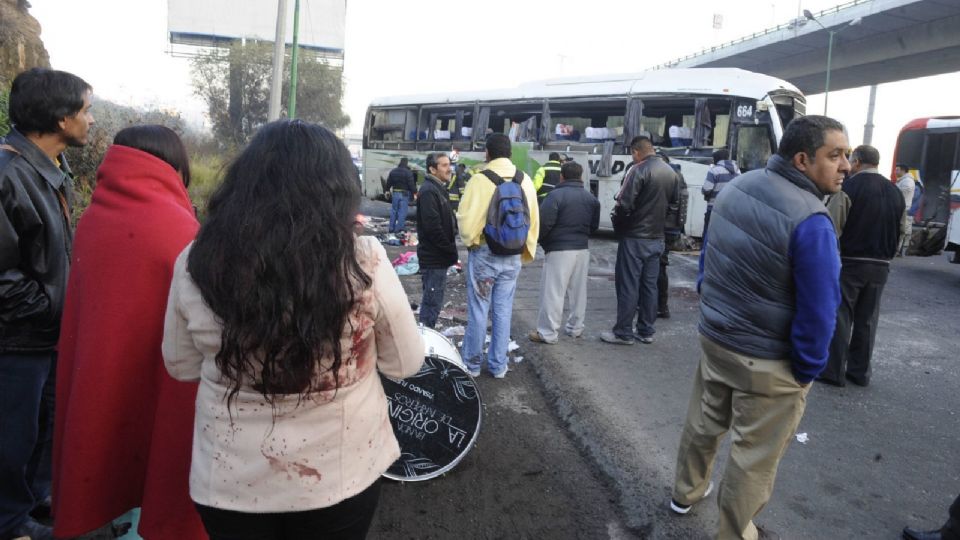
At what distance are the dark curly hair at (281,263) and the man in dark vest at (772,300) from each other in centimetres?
190

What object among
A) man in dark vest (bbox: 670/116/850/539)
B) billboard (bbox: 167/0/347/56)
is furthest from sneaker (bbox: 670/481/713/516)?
billboard (bbox: 167/0/347/56)

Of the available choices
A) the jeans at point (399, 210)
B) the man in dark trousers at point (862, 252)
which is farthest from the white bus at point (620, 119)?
the man in dark trousers at point (862, 252)

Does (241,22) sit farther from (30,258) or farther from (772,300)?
(772,300)

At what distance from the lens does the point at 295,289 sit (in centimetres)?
144

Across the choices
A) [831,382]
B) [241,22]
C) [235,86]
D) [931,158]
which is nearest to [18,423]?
[831,382]

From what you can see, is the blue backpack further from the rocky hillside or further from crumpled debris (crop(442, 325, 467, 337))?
the rocky hillside

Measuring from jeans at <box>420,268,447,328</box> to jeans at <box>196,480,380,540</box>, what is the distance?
410cm

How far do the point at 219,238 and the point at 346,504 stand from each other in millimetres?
784

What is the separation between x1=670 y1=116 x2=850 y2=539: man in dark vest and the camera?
252 cm

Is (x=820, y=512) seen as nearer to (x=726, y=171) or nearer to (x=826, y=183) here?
(x=826, y=183)

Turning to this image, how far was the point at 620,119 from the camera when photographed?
13602mm

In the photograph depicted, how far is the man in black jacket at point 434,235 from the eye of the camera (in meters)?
5.55

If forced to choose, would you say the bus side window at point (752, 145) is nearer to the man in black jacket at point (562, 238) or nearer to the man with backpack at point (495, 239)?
the man in black jacket at point (562, 238)

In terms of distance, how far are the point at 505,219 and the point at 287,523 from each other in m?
3.47
